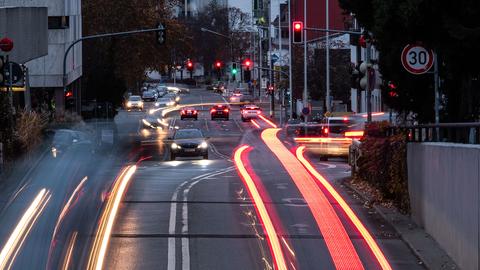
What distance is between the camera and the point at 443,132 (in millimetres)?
14953

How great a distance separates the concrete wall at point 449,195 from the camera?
11.3m

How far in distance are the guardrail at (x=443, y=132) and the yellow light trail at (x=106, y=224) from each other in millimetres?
5390

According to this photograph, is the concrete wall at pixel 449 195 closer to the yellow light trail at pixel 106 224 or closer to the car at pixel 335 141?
the yellow light trail at pixel 106 224

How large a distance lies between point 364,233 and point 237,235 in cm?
225

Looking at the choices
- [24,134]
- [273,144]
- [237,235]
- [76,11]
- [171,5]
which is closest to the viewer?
[237,235]

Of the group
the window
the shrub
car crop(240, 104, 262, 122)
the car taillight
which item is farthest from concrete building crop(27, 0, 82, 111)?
the shrub

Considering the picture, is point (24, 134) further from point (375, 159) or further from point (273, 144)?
point (273, 144)

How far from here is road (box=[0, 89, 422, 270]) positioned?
13.0m

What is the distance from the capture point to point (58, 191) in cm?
1991

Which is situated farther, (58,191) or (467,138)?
(58,191)

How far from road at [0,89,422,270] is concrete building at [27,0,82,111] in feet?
81.0

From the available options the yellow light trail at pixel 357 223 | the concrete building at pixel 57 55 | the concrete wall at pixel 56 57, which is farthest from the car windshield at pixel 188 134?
the concrete wall at pixel 56 57

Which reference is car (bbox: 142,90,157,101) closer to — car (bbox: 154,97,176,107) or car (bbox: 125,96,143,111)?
car (bbox: 154,97,176,107)

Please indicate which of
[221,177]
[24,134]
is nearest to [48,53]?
[24,134]
